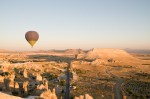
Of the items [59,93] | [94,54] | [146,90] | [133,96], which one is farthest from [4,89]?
[94,54]

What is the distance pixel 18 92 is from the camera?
38938 mm

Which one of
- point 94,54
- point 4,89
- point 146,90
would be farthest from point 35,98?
point 94,54

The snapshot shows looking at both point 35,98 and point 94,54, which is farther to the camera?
point 94,54

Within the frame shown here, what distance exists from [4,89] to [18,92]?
8.62ft

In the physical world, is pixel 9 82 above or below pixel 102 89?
above

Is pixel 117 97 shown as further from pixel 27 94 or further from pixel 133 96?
pixel 27 94

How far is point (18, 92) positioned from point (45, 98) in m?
8.77

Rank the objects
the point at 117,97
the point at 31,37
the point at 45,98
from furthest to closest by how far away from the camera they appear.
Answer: the point at 31,37
the point at 117,97
the point at 45,98

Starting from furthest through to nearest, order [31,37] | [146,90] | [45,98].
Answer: [146,90] → [31,37] → [45,98]

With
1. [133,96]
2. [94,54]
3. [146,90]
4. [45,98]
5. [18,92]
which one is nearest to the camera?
[45,98]

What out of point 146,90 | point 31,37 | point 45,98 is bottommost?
point 146,90

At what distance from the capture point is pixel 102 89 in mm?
53250

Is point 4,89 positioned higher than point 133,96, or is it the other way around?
point 4,89

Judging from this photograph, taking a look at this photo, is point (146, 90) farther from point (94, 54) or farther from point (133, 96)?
point (94, 54)
